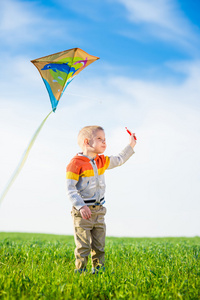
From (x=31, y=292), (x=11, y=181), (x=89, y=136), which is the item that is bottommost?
(x=31, y=292)

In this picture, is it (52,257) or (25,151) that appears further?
(52,257)

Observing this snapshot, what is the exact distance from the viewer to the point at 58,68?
17.0ft

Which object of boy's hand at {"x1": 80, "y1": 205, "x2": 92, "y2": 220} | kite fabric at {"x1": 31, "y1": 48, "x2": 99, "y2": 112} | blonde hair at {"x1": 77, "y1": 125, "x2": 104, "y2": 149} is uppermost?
kite fabric at {"x1": 31, "y1": 48, "x2": 99, "y2": 112}

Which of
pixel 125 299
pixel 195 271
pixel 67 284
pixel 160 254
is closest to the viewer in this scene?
pixel 125 299

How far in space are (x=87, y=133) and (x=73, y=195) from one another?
0.96m

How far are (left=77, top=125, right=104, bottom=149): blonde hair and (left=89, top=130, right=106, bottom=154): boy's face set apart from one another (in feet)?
0.18

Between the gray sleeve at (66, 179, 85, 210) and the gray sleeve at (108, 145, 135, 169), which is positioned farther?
the gray sleeve at (108, 145, 135, 169)

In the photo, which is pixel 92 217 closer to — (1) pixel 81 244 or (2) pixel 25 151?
(1) pixel 81 244

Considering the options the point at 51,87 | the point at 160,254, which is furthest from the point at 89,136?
the point at 160,254

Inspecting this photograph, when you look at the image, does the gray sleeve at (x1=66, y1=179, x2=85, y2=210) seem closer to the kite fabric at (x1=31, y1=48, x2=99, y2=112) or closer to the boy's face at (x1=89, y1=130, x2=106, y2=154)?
the boy's face at (x1=89, y1=130, x2=106, y2=154)

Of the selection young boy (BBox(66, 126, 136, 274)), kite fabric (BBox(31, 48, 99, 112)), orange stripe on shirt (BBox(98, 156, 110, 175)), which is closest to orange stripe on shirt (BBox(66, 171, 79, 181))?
young boy (BBox(66, 126, 136, 274))

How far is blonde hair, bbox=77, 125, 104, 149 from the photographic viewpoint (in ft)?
16.8

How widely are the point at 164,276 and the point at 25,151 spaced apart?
2.66 m

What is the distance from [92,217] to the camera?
16.4 ft
